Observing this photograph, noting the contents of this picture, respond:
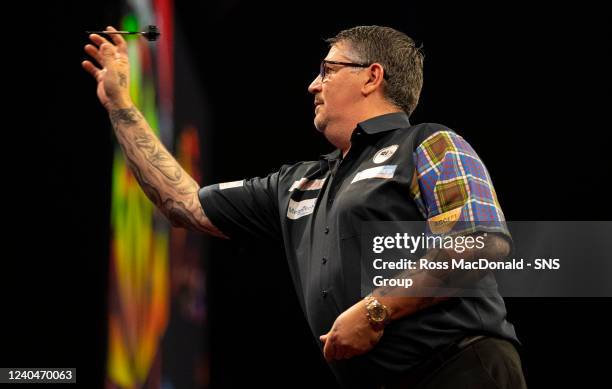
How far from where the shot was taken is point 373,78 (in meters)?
2.30

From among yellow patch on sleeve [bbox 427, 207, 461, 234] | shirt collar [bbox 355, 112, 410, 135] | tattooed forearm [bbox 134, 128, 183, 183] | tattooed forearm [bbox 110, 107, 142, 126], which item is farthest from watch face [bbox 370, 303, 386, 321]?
tattooed forearm [bbox 110, 107, 142, 126]

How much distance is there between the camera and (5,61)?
7.90 feet

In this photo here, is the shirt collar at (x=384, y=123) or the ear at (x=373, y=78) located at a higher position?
the ear at (x=373, y=78)

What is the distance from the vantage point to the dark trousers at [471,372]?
1.85 meters

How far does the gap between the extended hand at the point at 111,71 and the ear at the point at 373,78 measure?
657 mm

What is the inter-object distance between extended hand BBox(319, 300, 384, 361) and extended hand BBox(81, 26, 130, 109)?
92 cm

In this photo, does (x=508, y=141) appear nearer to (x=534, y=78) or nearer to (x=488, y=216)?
(x=534, y=78)

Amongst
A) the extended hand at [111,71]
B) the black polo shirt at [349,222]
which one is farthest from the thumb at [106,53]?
the black polo shirt at [349,222]

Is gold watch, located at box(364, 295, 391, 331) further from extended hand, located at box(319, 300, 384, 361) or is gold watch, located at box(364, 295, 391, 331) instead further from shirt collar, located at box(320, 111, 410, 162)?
shirt collar, located at box(320, 111, 410, 162)

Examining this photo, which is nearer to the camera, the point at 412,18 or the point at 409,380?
→ the point at 409,380

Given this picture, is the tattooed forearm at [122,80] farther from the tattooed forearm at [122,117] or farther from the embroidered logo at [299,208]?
the embroidered logo at [299,208]

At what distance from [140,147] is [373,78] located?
0.67 metres

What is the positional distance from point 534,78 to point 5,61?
2.39 metres

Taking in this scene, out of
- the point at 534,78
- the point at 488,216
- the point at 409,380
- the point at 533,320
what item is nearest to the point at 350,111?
the point at 488,216
